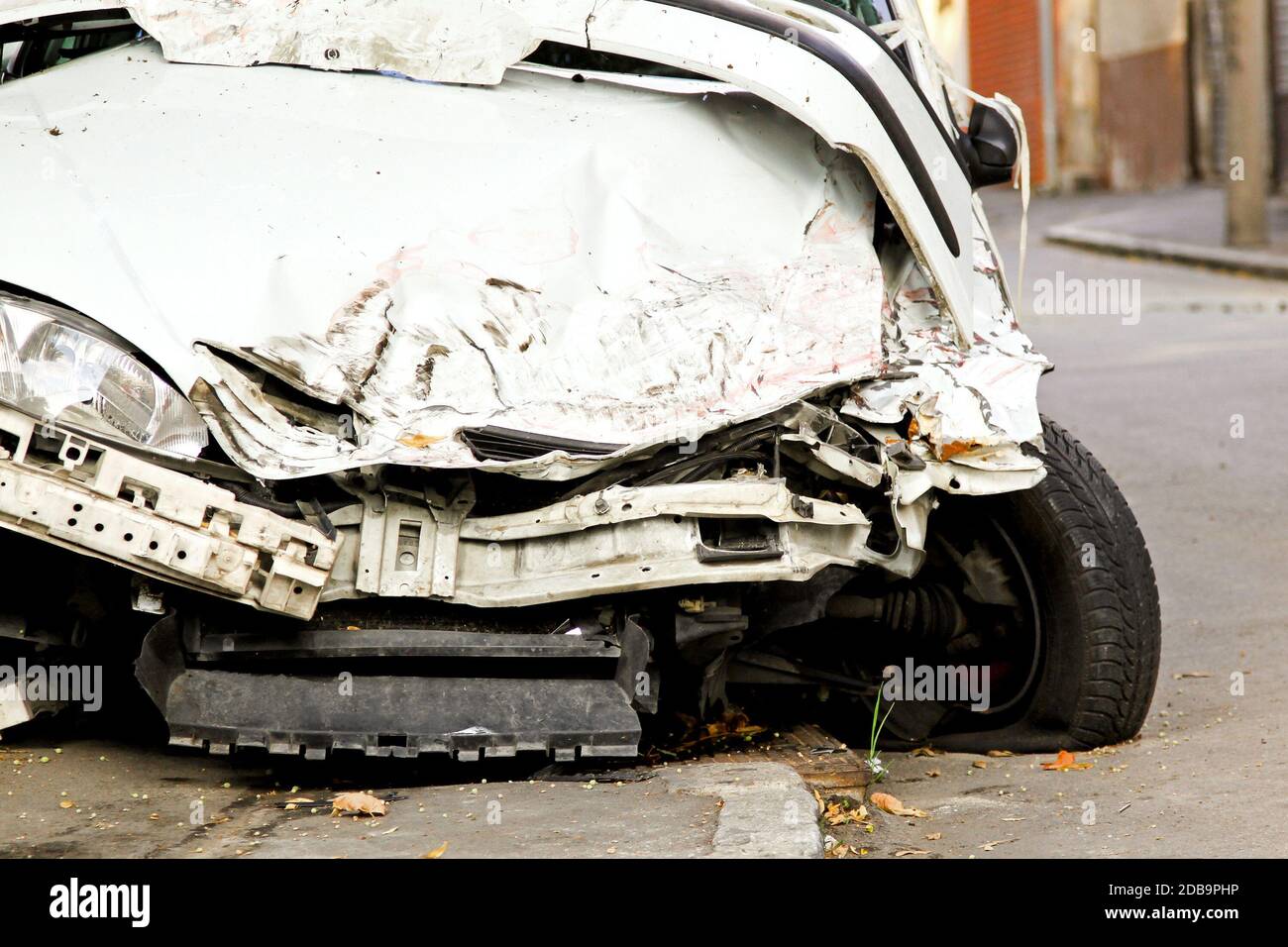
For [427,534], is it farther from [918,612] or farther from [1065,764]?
[1065,764]

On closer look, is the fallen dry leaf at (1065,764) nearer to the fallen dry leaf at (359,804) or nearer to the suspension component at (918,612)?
the suspension component at (918,612)

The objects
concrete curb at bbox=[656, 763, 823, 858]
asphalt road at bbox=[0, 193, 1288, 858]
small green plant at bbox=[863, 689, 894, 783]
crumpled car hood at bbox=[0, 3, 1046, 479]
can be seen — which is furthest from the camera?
small green plant at bbox=[863, 689, 894, 783]

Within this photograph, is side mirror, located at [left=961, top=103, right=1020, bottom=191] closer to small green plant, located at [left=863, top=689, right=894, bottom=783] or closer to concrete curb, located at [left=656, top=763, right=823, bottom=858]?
small green plant, located at [left=863, top=689, right=894, bottom=783]

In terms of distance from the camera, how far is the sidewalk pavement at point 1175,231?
48.4 feet

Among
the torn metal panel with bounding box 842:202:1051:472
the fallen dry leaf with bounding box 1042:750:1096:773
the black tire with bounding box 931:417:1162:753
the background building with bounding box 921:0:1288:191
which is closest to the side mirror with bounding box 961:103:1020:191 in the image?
the torn metal panel with bounding box 842:202:1051:472

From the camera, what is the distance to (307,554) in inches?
126

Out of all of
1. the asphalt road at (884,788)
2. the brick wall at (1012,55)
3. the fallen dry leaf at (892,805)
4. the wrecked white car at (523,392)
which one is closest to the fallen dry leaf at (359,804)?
the asphalt road at (884,788)

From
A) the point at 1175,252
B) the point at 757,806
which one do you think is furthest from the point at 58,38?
the point at 1175,252

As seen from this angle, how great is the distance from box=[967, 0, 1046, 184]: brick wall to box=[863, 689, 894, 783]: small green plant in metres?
20.0

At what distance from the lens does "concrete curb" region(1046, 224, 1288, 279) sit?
14.2m

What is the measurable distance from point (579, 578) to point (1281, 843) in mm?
1467

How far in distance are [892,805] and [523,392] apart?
4.01 feet

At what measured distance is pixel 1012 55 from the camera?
79.5 feet

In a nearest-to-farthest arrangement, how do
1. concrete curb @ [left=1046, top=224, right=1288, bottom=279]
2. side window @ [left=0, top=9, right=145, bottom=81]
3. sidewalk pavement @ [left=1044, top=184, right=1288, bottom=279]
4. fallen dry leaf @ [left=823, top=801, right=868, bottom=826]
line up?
1. fallen dry leaf @ [left=823, top=801, right=868, bottom=826]
2. side window @ [left=0, top=9, right=145, bottom=81]
3. concrete curb @ [left=1046, top=224, right=1288, bottom=279]
4. sidewalk pavement @ [left=1044, top=184, right=1288, bottom=279]
